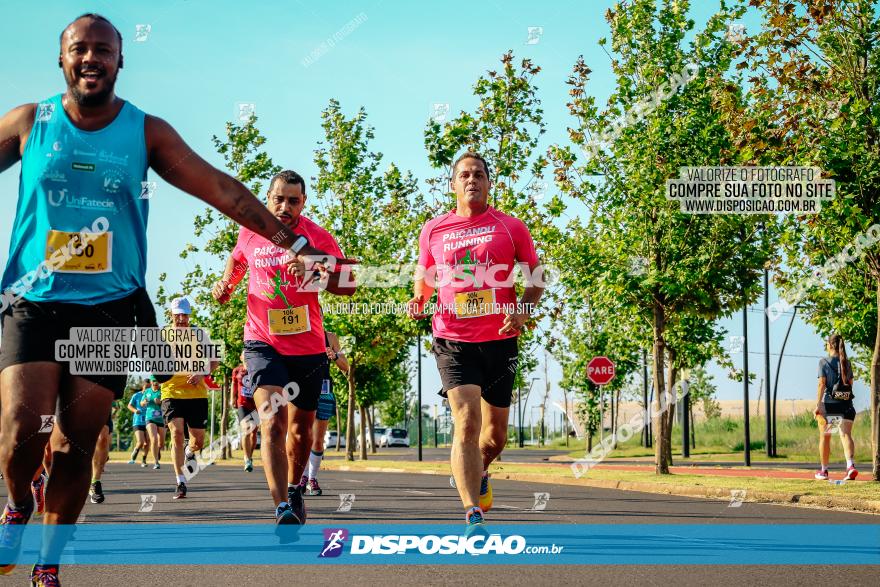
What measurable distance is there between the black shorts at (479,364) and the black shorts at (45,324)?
301 centimetres

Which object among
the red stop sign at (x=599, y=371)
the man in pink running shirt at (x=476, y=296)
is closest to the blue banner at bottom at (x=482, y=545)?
the man in pink running shirt at (x=476, y=296)

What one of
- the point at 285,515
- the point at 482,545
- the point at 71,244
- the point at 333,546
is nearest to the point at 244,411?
the point at 333,546

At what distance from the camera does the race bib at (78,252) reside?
419 cm

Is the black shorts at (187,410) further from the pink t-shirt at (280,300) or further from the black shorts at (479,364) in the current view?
the black shorts at (479,364)

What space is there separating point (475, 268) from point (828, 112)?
32.0ft

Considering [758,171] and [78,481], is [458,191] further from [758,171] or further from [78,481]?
[758,171]

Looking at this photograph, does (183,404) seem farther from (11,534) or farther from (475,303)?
(11,534)

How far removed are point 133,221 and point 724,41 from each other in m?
15.8

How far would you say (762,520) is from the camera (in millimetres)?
9797

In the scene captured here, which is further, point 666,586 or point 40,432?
point 666,586

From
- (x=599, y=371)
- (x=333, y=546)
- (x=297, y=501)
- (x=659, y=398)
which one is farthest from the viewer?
(x=599, y=371)

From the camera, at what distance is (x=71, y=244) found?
4.21 meters

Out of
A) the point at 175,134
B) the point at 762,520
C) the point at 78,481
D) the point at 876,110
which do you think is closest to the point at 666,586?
the point at 78,481

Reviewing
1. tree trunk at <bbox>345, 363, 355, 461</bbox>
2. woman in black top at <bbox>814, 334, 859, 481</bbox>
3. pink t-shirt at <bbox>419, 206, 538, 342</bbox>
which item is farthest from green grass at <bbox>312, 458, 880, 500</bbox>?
tree trunk at <bbox>345, 363, 355, 461</bbox>
